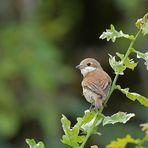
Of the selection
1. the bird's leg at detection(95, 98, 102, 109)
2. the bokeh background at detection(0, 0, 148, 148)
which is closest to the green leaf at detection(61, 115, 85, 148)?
the bird's leg at detection(95, 98, 102, 109)

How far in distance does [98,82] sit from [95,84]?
0.06 meters

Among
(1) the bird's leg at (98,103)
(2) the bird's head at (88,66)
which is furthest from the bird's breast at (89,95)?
(2) the bird's head at (88,66)

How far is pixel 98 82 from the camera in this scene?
123 inches

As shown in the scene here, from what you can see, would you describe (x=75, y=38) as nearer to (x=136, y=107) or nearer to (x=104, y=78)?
(x=136, y=107)

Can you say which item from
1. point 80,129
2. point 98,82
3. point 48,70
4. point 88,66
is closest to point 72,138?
point 80,129

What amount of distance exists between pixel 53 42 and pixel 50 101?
→ 791 mm

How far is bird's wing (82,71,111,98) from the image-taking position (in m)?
2.95

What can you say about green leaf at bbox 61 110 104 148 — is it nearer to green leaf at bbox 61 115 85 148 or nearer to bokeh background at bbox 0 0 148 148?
green leaf at bbox 61 115 85 148

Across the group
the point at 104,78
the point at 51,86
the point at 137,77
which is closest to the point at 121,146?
the point at 104,78

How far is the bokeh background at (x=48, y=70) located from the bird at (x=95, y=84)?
2.99 metres

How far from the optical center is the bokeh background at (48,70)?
698 cm

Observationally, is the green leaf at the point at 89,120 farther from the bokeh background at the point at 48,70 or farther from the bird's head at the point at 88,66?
the bokeh background at the point at 48,70

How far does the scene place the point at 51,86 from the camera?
7148mm

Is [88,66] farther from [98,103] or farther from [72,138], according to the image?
[72,138]
